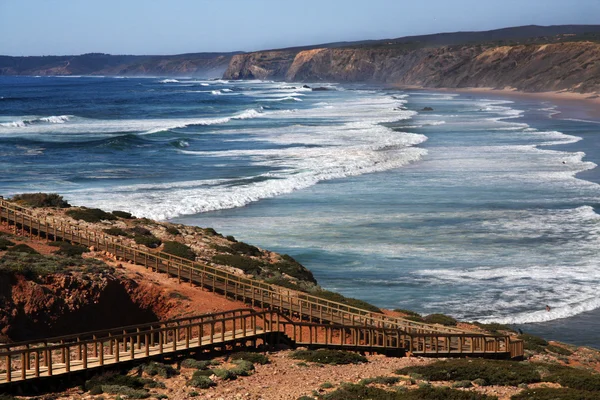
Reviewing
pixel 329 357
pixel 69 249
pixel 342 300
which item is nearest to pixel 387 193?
pixel 342 300

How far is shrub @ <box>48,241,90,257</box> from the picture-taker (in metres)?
23.8

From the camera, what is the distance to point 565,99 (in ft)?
438

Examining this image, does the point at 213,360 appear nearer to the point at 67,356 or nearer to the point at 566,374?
the point at 67,356

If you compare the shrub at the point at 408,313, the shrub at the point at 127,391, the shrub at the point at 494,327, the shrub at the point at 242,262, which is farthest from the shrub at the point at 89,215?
the shrub at the point at 127,391

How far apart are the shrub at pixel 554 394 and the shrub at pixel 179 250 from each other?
12.8 m

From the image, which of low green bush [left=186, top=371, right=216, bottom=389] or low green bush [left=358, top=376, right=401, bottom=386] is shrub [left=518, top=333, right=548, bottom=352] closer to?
low green bush [left=358, top=376, right=401, bottom=386]

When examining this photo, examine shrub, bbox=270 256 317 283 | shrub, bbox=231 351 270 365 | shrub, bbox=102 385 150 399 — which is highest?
shrub, bbox=102 385 150 399

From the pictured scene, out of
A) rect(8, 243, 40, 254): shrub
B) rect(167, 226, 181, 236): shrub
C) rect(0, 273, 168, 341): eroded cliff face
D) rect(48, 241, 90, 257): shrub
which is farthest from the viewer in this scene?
rect(167, 226, 181, 236): shrub

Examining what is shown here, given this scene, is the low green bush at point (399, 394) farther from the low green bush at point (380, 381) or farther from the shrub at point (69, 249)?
the shrub at point (69, 249)

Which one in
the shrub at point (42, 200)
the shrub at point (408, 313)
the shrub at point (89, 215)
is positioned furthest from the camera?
the shrub at point (42, 200)

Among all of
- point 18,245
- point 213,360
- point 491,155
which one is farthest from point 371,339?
point 491,155

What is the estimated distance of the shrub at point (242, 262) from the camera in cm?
2632

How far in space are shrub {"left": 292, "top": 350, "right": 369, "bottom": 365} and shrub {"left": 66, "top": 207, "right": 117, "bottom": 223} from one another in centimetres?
1312

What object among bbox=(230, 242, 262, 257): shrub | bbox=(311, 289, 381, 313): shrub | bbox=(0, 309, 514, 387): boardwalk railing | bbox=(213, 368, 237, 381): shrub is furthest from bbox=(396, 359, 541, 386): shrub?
bbox=(230, 242, 262, 257): shrub
